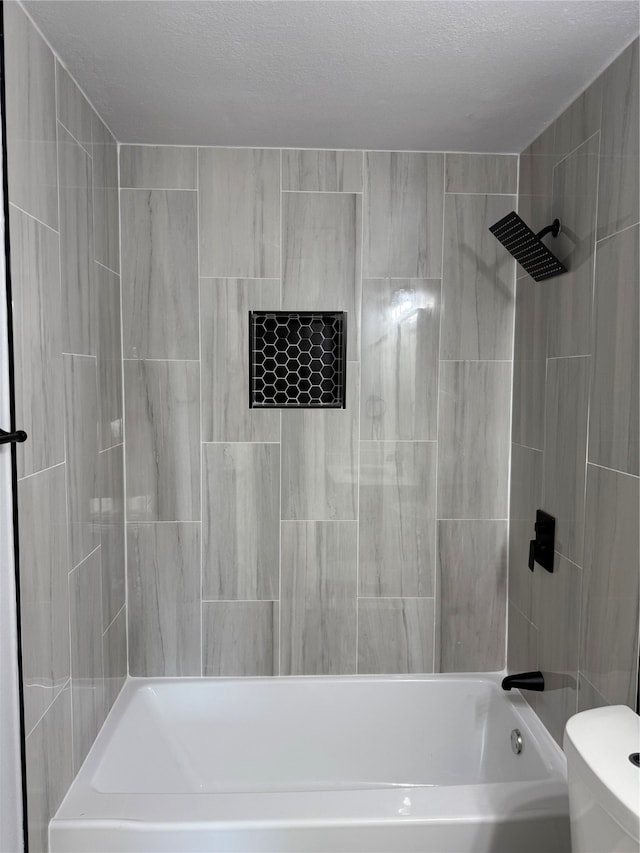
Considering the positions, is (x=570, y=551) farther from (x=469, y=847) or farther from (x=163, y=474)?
(x=163, y=474)

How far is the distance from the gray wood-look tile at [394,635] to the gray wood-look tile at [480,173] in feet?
5.13

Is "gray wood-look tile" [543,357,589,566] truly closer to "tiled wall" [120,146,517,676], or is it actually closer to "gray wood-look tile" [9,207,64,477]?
"tiled wall" [120,146,517,676]

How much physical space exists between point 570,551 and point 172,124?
1850 millimetres

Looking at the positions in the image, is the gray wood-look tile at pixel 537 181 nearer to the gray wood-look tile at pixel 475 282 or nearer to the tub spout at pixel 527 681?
the gray wood-look tile at pixel 475 282

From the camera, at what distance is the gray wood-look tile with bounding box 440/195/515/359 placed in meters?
2.43

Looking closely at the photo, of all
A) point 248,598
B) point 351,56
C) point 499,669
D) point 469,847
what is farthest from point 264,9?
point 499,669

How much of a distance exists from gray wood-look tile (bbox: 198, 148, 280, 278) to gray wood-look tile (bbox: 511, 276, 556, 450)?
2.96ft

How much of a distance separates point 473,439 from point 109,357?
53.4 inches

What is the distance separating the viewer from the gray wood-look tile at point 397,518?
2484mm

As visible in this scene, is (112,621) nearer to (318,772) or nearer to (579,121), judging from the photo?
(318,772)

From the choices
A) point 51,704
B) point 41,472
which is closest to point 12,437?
point 41,472

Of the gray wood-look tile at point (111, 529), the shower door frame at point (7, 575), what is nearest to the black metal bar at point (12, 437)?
the shower door frame at point (7, 575)

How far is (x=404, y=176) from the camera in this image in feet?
7.89

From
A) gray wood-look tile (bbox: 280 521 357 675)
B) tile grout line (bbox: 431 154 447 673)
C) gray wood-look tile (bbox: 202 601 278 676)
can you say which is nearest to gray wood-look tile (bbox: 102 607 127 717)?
gray wood-look tile (bbox: 202 601 278 676)
